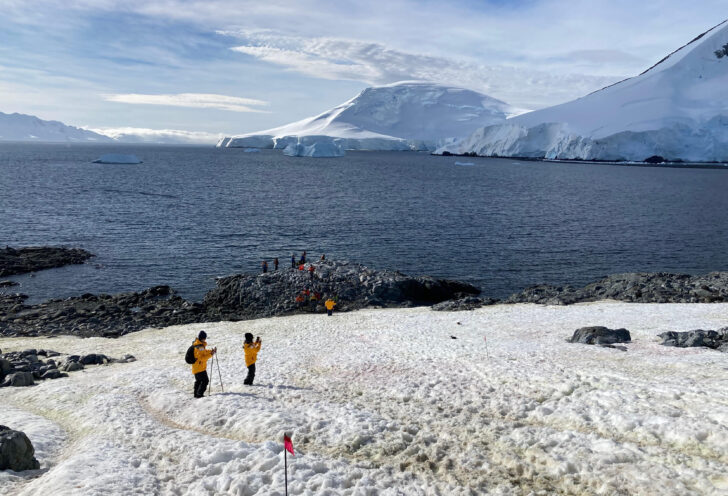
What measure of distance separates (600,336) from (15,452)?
19079mm

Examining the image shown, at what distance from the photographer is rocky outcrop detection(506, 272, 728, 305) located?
31312 millimetres

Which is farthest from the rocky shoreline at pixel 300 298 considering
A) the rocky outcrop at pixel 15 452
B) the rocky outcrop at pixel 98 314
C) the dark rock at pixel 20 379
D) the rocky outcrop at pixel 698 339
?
the rocky outcrop at pixel 15 452

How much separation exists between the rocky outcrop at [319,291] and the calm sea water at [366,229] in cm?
339

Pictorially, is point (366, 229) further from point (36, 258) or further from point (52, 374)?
point (52, 374)

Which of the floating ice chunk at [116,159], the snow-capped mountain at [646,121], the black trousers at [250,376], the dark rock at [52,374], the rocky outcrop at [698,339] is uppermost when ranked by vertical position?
the snow-capped mountain at [646,121]

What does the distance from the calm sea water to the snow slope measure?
19549 millimetres

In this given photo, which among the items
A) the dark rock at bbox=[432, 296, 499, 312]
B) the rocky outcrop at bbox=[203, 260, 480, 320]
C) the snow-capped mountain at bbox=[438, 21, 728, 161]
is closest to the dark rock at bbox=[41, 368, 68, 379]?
the rocky outcrop at bbox=[203, 260, 480, 320]

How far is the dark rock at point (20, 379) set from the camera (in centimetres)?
1716

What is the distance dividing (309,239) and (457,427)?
40902 mm

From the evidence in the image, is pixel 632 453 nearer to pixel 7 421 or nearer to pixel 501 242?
Result: pixel 7 421

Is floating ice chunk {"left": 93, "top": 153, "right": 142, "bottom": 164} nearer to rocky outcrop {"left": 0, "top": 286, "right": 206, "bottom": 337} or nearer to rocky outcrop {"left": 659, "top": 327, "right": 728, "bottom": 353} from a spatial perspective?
rocky outcrop {"left": 0, "top": 286, "right": 206, "bottom": 337}

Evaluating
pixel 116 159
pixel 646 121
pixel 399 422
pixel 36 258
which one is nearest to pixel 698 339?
pixel 399 422

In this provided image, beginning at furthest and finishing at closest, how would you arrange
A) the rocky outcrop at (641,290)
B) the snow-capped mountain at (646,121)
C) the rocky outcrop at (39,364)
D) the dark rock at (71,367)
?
the snow-capped mountain at (646,121), the rocky outcrop at (641,290), the dark rock at (71,367), the rocky outcrop at (39,364)

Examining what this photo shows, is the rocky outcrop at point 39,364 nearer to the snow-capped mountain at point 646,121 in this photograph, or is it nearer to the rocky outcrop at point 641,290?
the rocky outcrop at point 641,290
